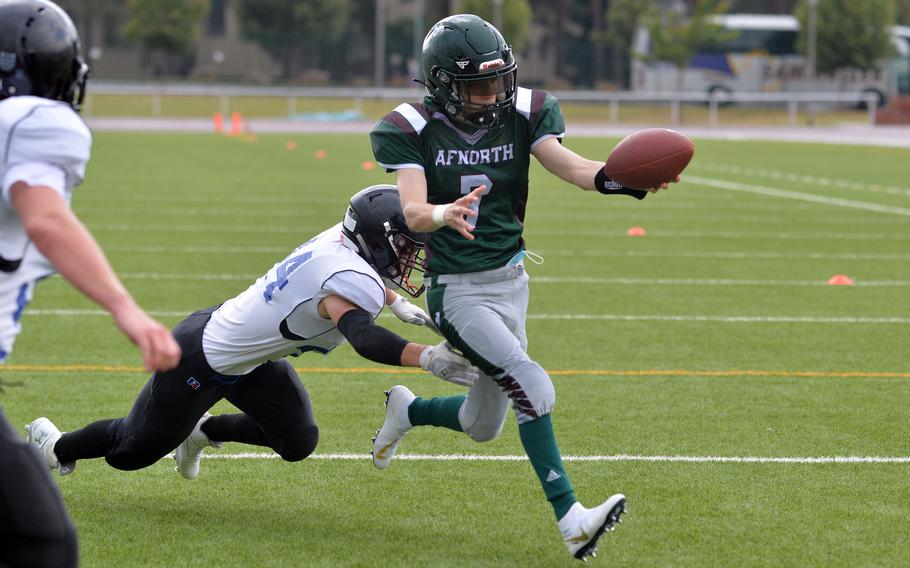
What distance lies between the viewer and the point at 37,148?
309 centimetres

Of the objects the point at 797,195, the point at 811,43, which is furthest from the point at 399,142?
the point at 811,43

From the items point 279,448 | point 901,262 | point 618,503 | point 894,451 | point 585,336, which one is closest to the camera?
point 618,503

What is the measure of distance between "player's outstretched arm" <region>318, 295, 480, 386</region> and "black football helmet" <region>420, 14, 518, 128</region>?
83 centimetres

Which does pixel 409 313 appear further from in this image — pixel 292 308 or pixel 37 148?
A: pixel 37 148

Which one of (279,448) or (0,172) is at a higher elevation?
(0,172)

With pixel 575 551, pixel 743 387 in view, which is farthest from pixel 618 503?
pixel 743 387

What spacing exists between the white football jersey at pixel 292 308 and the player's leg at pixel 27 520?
1539 mm

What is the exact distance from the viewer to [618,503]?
4.19 meters

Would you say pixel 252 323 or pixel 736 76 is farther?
pixel 736 76

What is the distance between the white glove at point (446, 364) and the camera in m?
4.21

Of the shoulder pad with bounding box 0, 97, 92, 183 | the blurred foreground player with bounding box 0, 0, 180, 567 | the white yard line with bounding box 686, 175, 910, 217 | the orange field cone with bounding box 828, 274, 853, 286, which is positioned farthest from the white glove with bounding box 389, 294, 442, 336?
the white yard line with bounding box 686, 175, 910, 217

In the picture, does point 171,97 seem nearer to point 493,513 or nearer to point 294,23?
point 294,23

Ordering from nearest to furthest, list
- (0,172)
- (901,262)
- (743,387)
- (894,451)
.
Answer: (0,172) → (894,451) → (743,387) → (901,262)

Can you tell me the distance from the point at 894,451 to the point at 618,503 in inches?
85.2
